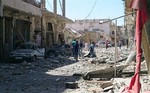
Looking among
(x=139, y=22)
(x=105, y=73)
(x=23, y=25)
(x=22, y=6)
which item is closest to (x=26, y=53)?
(x=22, y=6)

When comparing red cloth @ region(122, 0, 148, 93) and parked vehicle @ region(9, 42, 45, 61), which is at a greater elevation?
red cloth @ region(122, 0, 148, 93)

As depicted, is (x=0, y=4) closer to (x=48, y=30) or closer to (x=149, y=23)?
(x=149, y=23)

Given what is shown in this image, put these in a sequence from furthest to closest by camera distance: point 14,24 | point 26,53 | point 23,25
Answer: point 23,25 < point 14,24 < point 26,53

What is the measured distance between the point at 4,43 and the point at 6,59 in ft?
5.37

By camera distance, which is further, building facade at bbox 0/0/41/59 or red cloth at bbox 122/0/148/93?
building facade at bbox 0/0/41/59

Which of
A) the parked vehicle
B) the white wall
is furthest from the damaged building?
the white wall

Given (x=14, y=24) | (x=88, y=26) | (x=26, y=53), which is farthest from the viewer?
(x=88, y=26)

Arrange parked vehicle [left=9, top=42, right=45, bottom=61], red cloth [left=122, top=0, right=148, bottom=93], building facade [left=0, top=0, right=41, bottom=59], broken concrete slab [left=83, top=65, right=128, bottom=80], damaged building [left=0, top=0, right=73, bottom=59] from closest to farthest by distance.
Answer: red cloth [left=122, top=0, right=148, bottom=93], broken concrete slab [left=83, top=65, right=128, bottom=80], parked vehicle [left=9, top=42, right=45, bottom=61], building facade [left=0, top=0, right=41, bottom=59], damaged building [left=0, top=0, right=73, bottom=59]

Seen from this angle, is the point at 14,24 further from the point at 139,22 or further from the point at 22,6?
the point at 139,22

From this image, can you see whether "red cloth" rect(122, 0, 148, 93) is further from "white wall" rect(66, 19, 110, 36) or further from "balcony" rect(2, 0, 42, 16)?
"white wall" rect(66, 19, 110, 36)

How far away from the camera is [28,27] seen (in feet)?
111

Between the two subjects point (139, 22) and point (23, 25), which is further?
point (23, 25)

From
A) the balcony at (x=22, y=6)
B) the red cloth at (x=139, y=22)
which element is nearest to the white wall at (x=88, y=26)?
the balcony at (x=22, y=6)

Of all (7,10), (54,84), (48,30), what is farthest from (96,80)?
(48,30)
